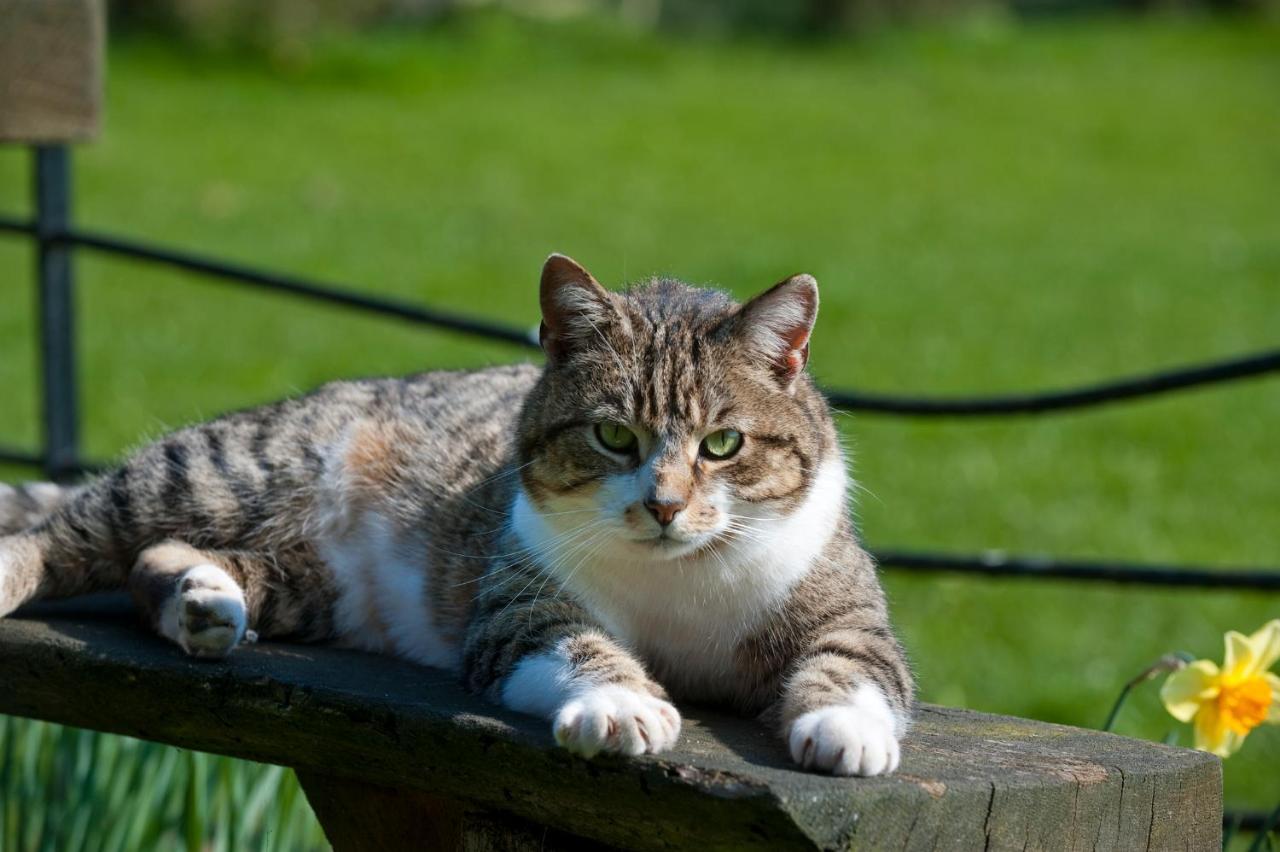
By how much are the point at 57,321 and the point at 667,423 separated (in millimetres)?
2549

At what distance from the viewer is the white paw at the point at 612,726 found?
1896mm

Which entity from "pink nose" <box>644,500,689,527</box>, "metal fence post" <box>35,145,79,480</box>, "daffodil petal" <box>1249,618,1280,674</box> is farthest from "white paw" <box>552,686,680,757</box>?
"metal fence post" <box>35,145,79,480</box>

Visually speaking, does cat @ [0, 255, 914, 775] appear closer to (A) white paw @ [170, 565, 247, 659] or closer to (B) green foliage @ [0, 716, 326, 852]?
(A) white paw @ [170, 565, 247, 659]

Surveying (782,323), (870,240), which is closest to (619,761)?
(782,323)

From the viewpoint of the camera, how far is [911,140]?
12.3m

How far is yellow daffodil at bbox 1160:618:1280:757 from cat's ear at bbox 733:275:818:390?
0.81 meters

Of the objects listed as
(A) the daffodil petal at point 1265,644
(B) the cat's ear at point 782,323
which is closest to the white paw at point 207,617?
(B) the cat's ear at point 782,323

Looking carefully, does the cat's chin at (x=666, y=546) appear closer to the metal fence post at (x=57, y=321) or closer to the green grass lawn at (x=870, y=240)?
the green grass lawn at (x=870, y=240)

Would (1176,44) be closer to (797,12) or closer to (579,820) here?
(797,12)

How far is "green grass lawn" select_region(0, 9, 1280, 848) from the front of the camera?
623cm

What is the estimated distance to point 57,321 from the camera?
4.24 metres

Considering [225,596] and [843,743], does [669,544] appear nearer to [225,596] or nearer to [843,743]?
[843,743]

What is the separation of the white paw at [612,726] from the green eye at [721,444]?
0.46 m

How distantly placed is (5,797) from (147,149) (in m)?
8.48
